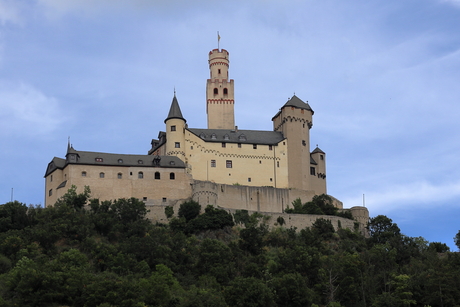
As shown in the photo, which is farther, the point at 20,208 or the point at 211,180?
the point at 211,180

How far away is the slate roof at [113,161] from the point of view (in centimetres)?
8344

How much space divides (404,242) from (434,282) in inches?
510

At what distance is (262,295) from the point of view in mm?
61875

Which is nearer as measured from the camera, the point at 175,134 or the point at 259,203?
the point at 259,203

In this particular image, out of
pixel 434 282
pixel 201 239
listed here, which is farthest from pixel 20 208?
pixel 434 282

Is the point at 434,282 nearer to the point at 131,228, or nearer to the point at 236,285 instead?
the point at 236,285

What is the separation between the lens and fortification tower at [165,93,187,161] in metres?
88.6

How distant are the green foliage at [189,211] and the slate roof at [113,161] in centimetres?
579

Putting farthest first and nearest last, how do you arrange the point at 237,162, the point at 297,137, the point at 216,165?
the point at 297,137, the point at 237,162, the point at 216,165

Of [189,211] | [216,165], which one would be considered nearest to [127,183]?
[189,211]

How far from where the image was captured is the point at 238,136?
92.6 metres

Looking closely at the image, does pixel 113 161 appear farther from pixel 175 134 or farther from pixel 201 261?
pixel 201 261

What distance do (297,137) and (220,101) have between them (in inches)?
437

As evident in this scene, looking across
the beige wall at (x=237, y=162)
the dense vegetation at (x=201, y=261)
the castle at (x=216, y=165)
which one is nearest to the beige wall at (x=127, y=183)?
the castle at (x=216, y=165)
